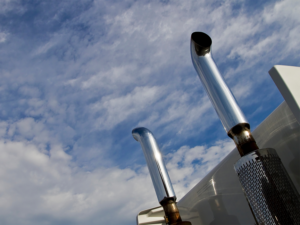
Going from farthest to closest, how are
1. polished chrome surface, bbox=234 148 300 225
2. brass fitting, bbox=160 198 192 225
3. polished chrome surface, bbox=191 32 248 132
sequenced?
brass fitting, bbox=160 198 192 225 → polished chrome surface, bbox=191 32 248 132 → polished chrome surface, bbox=234 148 300 225

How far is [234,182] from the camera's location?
0.95m

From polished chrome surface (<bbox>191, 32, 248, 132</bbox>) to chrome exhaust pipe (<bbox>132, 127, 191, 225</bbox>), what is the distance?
21.5 inches

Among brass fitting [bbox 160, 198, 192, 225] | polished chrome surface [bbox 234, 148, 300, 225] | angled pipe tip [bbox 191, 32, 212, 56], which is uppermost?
angled pipe tip [bbox 191, 32, 212, 56]

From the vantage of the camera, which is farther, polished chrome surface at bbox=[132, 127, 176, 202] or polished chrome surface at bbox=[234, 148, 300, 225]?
polished chrome surface at bbox=[132, 127, 176, 202]

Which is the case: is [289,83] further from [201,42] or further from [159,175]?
[159,175]

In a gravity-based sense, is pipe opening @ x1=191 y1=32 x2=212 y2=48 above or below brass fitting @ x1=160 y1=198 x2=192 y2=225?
above

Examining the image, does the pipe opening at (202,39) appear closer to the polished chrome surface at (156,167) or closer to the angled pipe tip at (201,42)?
the angled pipe tip at (201,42)

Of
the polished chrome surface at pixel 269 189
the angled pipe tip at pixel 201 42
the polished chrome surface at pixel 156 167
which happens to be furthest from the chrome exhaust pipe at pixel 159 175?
the angled pipe tip at pixel 201 42

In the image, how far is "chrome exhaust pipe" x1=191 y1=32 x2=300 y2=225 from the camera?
1.76 feet

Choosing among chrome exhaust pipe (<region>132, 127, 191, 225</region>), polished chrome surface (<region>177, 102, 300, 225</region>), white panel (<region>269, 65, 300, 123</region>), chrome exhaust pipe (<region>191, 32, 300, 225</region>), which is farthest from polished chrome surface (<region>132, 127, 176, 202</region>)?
white panel (<region>269, 65, 300, 123</region>)

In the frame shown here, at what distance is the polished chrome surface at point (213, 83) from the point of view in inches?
25.0

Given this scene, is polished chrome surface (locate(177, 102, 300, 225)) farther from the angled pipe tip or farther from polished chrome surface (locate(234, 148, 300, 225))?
the angled pipe tip

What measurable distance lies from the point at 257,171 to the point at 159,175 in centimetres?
61

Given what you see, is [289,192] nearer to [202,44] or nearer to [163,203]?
[202,44]
